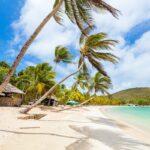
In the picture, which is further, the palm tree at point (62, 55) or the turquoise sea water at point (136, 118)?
the palm tree at point (62, 55)

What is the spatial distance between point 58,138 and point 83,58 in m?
13.6

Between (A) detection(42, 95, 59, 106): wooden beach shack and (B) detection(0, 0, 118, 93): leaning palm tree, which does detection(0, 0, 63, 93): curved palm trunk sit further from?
(A) detection(42, 95, 59, 106): wooden beach shack

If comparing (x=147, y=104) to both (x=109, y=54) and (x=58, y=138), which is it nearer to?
(x=109, y=54)

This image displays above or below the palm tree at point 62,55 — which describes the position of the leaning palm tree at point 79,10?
below

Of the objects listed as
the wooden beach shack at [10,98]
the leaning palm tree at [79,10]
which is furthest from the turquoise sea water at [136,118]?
the wooden beach shack at [10,98]

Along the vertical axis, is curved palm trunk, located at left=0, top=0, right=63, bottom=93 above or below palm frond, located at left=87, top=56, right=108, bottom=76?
below

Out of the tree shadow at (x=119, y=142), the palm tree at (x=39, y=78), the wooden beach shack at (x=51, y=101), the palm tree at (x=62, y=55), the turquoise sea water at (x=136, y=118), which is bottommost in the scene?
the tree shadow at (x=119, y=142)

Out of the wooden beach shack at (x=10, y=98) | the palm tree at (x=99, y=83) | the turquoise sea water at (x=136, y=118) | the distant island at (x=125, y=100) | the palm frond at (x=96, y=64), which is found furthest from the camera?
the distant island at (x=125, y=100)

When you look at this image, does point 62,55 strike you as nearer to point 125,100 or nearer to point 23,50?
point 23,50

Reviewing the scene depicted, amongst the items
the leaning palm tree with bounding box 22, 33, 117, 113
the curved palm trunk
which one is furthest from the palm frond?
the curved palm trunk

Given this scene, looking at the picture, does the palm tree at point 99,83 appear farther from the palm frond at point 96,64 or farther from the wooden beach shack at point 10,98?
the palm frond at point 96,64

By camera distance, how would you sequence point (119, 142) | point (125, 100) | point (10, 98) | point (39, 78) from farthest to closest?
1. point (125, 100)
2. point (39, 78)
3. point (10, 98)
4. point (119, 142)

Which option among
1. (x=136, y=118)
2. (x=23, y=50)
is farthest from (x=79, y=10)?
(x=136, y=118)

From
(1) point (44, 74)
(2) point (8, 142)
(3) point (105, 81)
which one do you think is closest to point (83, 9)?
(2) point (8, 142)
